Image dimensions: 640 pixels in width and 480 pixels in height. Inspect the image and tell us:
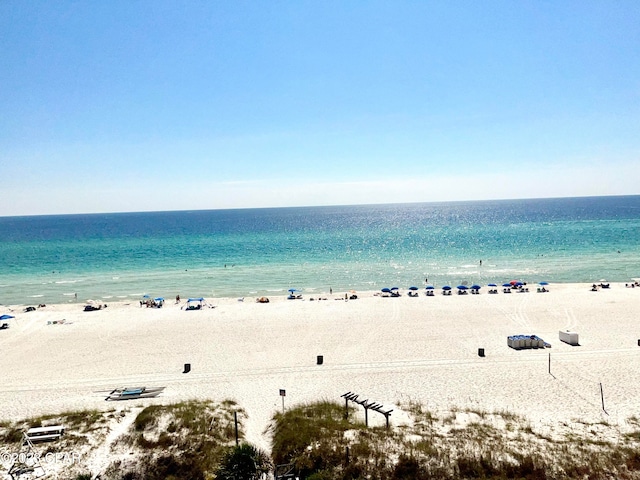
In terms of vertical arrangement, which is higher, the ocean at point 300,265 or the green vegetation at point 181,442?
the green vegetation at point 181,442

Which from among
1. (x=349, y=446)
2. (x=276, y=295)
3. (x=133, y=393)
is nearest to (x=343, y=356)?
(x=349, y=446)

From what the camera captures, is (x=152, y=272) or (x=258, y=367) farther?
(x=152, y=272)

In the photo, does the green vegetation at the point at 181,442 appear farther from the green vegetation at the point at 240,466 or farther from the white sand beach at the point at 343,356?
the white sand beach at the point at 343,356

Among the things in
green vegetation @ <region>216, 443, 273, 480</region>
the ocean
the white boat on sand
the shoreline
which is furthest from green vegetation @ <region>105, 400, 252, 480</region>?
the ocean

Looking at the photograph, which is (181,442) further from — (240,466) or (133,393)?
(133,393)

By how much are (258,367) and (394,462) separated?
11534 mm

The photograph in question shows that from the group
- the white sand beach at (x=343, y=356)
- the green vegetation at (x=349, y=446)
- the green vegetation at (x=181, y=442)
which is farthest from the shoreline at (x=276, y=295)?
the green vegetation at (x=181, y=442)

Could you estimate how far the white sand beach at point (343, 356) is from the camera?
18.3 meters

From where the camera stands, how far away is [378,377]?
2072cm

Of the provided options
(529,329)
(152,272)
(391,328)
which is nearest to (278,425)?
(391,328)

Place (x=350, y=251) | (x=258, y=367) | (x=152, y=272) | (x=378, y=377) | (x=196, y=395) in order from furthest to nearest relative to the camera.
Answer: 1. (x=350, y=251)
2. (x=152, y=272)
3. (x=258, y=367)
4. (x=378, y=377)
5. (x=196, y=395)

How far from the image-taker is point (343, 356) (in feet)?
78.5

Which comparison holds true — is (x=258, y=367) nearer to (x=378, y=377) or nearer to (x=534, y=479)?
(x=378, y=377)

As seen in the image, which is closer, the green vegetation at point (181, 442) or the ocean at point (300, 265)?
the green vegetation at point (181, 442)
